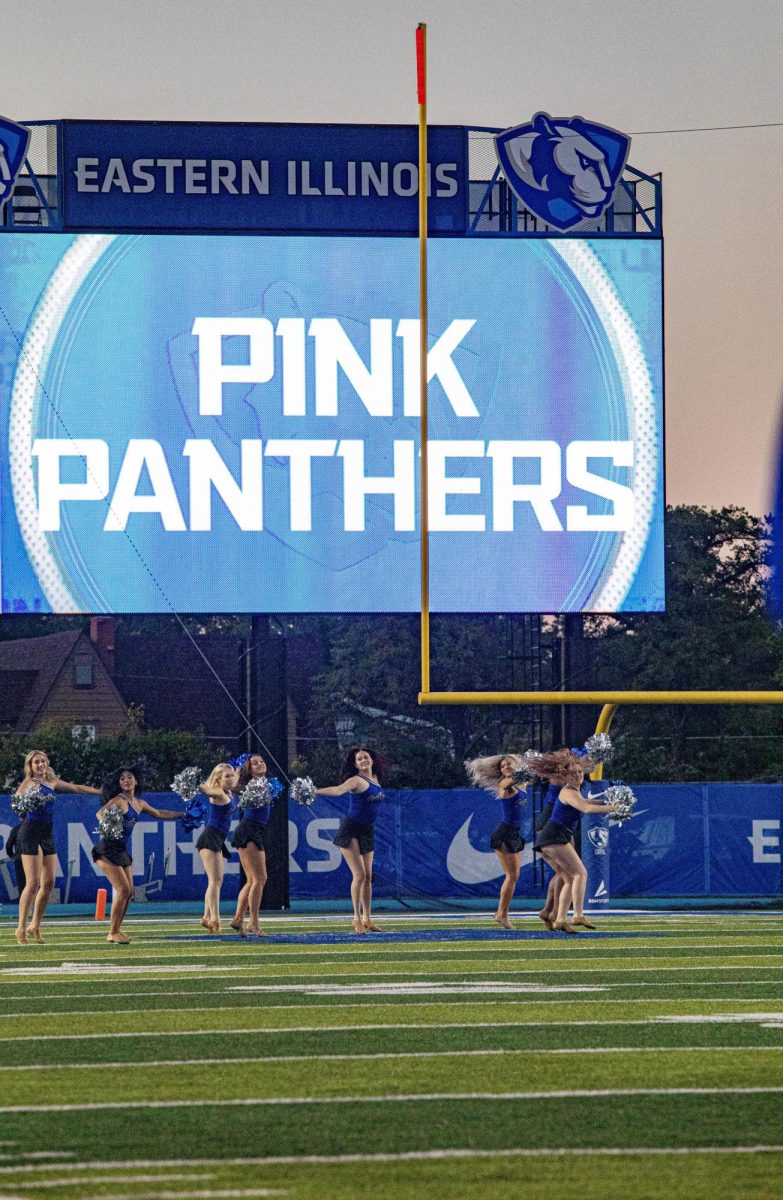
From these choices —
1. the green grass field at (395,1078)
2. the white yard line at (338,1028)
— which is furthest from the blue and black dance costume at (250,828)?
the white yard line at (338,1028)

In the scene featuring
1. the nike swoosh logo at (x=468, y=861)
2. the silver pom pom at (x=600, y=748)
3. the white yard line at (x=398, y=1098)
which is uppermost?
the silver pom pom at (x=600, y=748)

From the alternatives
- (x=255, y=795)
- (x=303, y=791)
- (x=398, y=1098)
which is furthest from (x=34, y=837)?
(x=398, y=1098)

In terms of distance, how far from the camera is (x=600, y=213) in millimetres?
18422

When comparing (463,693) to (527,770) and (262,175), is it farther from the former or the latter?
(262,175)

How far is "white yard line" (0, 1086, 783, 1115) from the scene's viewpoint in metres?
5.54

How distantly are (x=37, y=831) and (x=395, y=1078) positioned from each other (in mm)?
7427

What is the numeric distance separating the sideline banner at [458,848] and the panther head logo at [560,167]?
6.16m

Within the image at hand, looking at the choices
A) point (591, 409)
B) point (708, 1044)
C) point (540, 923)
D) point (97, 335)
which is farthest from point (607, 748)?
point (708, 1044)

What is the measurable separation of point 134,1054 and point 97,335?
37.8 feet

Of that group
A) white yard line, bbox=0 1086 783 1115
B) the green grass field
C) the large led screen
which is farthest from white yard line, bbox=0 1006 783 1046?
the large led screen

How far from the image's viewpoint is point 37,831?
13156 millimetres

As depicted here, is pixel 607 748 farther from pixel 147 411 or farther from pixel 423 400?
pixel 147 411

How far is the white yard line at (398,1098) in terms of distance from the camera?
218 inches

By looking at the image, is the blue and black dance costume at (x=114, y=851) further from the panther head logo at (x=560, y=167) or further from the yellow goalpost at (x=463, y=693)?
the panther head logo at (x=560, y=167)
